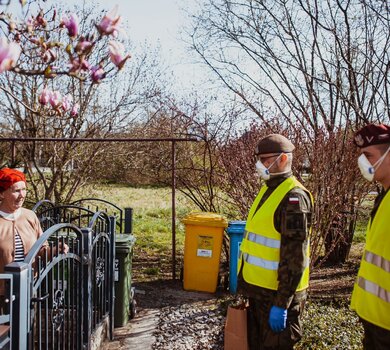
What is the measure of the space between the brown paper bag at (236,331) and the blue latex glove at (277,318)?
0.89 ft

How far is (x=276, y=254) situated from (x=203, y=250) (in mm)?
3417

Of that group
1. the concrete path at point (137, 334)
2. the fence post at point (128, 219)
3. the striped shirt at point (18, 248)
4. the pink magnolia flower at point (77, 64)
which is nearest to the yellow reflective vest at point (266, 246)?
the pink magnolia flower at point (77, 64)

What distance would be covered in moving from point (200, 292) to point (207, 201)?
6.20 feet

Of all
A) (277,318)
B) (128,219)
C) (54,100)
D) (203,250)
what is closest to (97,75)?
(54,100)

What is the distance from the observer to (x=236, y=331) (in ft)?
10.7

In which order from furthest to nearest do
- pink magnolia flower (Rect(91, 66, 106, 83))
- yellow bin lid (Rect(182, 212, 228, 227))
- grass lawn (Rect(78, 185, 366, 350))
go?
yellow bin lid (Rect(182, 212, 228, 227)) < grass lawn (Rect(78, 185, 366, 350)) < pink magnolia flower (Rect(91, 66, 106, 83))

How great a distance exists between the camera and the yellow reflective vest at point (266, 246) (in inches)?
122

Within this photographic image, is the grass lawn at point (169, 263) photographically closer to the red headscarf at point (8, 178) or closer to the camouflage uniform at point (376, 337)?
the camouflage uniform at point (376, 337)

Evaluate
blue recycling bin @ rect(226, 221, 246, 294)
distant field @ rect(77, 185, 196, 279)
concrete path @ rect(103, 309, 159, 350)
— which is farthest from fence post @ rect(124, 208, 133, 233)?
distant field @ rect(77, 185, 196, 279)

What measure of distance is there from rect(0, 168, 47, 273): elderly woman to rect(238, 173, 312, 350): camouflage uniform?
1709 millimetres

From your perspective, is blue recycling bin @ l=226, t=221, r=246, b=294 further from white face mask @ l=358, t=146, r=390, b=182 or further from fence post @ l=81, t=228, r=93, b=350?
white face mask @ l=358, t=146, r=390, b=182

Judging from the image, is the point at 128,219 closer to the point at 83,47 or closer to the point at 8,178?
the point at 8,178

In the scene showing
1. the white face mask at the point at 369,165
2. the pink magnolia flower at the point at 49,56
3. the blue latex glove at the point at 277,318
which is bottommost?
the blue latex glove at the point at 277,318

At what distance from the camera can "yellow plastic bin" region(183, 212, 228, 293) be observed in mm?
6422
